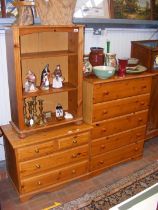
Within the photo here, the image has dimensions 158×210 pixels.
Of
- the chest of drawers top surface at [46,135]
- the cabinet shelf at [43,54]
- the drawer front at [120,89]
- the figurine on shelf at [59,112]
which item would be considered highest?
the cabinet shelf at [43,54]

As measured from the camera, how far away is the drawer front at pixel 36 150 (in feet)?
6.33

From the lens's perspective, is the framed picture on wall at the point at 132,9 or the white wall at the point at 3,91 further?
the framed picture on wall at the point at 132,9

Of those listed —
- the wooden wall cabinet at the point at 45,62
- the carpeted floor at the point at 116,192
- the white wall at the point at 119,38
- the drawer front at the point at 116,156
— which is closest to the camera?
the wooden wall cabinet at the point at 45,62

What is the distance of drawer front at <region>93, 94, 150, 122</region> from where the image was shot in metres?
2.22

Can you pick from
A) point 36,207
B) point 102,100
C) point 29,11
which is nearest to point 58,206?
point 36,207

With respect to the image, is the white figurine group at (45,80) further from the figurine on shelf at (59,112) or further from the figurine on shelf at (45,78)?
the figurine on shelf at (59,112)

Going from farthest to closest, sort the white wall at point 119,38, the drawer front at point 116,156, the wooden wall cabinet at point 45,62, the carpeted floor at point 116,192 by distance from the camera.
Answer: the white wall at point 119,38, the drawer front at point 116,156, the carpeted floor at point 116,192, the wooden wall cabinet at point 45,62

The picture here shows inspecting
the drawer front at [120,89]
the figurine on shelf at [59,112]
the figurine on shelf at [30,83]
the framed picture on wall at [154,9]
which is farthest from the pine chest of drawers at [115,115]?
the framed picture on wall at [154,9]

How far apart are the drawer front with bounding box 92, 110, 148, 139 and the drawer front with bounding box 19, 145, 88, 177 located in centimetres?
20

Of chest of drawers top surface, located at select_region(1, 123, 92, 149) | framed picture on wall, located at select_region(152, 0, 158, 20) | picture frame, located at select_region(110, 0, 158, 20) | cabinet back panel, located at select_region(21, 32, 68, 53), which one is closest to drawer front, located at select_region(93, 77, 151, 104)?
chest of drawers top surface, located at select_region(1, 123, 92, 149)

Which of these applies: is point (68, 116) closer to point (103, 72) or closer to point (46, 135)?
point (46, 135)

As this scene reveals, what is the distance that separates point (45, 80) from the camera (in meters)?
2.09

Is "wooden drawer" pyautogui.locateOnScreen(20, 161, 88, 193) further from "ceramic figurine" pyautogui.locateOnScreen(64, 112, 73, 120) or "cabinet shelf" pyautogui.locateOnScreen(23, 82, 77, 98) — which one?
"cabinet shelf" pyautogui.locateOnScreen(23, 82, 77, 98)

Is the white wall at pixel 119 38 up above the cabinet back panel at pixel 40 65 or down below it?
above
